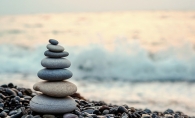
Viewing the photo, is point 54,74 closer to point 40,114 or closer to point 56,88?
point 56,88

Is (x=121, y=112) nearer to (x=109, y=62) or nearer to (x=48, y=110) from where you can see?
(x=48, y=110)

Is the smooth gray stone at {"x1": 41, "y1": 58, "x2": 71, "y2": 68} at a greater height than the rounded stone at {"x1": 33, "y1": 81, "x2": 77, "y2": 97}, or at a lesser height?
greater

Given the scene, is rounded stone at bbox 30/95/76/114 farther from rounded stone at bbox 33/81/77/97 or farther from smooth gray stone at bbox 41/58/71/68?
smooth gray stone at bbox 41/58/71/68

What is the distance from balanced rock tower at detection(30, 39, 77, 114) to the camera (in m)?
→ 5.98

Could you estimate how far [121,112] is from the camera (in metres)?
6.53

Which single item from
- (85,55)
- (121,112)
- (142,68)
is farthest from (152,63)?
(121,112)

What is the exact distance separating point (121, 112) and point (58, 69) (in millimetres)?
1362

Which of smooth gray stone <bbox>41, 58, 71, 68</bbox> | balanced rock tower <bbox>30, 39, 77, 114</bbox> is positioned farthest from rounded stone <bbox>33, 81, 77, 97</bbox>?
smooth gray stone <bbox>41, 58, 71, 68</bbox>

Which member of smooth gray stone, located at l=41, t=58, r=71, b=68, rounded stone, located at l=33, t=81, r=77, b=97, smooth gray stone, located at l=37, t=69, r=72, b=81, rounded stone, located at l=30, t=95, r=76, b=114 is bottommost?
rounded stone, located at l=30, t=95, r=76, b=114

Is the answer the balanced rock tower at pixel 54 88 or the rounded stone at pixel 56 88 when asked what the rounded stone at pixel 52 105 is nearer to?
the balanced rock tower at pixel 54 88

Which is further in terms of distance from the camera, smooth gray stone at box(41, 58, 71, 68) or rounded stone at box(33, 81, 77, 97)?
smooth gray stone at box(41, 58, 71, 68)

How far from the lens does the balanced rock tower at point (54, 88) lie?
5.98m

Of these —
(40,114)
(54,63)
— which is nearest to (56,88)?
(54,63)

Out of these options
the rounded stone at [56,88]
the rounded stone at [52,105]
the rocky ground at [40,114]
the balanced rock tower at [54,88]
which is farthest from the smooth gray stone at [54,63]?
the rocky ground at [40,114]
